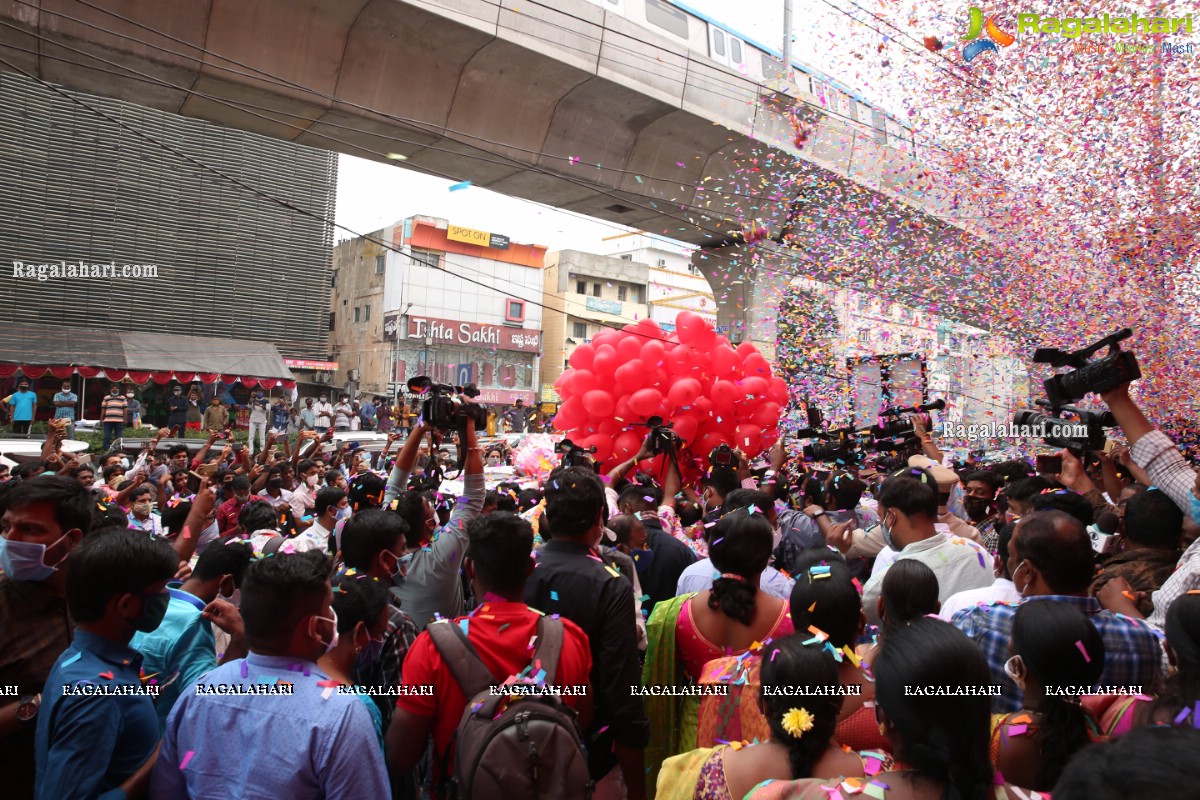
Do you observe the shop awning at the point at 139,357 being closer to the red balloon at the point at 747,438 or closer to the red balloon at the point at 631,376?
the red balloon at the point at 631,376

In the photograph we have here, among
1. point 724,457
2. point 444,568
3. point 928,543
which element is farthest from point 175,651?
point 724,457

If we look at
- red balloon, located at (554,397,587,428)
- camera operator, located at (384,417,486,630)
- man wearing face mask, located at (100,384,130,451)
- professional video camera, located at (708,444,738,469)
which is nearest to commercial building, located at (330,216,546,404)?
→ man wearing face mask, located at (100,384,130,451)

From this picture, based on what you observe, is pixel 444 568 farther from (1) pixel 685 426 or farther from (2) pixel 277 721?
(1) pixel 685 426

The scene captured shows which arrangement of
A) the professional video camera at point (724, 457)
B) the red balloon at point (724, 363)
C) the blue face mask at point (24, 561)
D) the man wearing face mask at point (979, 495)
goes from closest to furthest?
the blue face mask at point (24, 561)
the man wearing face mask at point (979, 495)
the professional video camera at point (724, 457)
the red balloon at point (724, 363)

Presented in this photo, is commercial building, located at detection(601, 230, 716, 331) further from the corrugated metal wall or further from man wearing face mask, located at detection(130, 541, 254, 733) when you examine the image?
man wearing face mask, located at detection(130, 541, 254, 733)

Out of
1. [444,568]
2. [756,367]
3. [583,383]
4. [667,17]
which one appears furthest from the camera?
[667,17]

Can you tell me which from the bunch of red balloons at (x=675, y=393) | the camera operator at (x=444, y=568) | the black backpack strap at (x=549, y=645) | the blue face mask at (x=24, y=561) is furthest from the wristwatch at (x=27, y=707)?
the bunch of red balloons at (x=675, y=393)

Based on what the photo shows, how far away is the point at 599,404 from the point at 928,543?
184 inches

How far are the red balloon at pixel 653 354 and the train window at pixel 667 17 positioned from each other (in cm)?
557

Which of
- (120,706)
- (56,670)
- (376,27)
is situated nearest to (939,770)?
(120,706)

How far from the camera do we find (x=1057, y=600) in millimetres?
2424

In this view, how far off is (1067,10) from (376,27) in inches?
275

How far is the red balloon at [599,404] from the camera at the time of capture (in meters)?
7.91

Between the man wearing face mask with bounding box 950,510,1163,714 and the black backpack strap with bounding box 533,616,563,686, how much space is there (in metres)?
1.26
